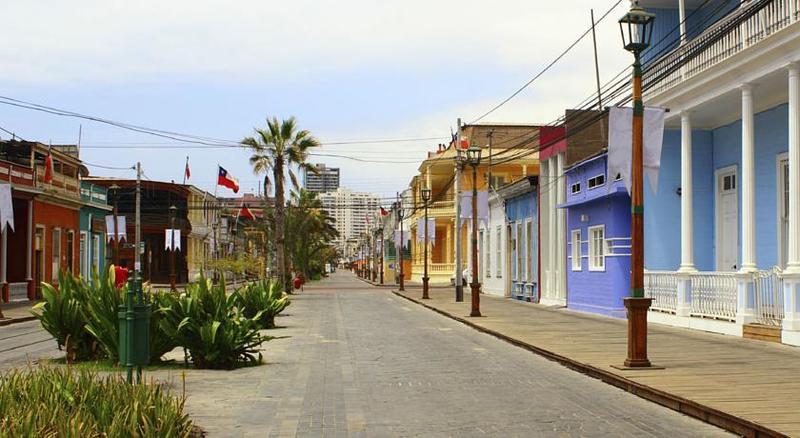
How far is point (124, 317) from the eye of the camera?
10414 millimetres

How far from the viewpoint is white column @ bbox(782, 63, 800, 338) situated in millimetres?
16703

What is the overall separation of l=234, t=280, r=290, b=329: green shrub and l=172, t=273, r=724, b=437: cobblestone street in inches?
188

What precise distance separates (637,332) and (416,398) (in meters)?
4.14

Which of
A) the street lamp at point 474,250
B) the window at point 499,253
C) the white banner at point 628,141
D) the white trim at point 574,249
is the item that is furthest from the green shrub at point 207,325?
the window at point 499,253

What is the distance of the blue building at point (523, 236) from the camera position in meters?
38.2

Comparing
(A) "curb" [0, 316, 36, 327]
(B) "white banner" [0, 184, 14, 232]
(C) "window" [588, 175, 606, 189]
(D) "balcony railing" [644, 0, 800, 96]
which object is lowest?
(A) "curb" [0, 316, 36, 327]

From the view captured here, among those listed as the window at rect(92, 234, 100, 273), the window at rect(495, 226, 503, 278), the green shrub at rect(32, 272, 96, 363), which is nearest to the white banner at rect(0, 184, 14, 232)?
the green shrub at rect(32, 272, 96, 363)

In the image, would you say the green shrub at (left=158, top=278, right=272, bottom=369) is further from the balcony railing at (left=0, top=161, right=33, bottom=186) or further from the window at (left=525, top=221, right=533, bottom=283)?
the balcony railing at (left=0, top=161, right=33, bottom=186)

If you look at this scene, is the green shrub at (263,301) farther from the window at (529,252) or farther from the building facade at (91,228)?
the building facade at (91,228)

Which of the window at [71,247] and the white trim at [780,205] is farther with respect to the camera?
the window at [71,247]

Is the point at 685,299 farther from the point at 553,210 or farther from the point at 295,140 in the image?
the point at 295,140

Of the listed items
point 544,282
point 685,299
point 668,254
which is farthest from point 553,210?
point 685,299

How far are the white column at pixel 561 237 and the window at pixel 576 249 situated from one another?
146cm

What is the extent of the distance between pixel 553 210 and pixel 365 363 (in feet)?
69.3
